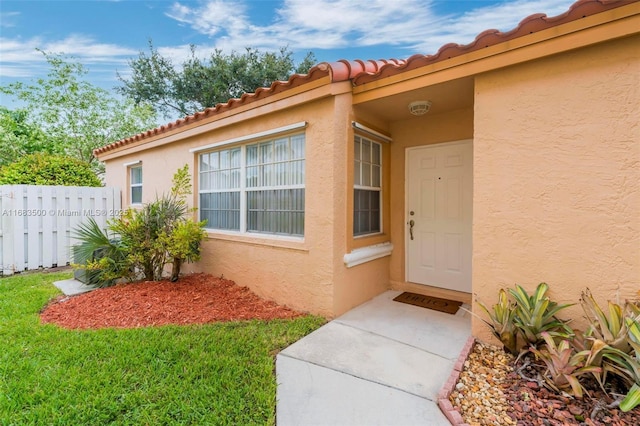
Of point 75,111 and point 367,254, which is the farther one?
point 75,111

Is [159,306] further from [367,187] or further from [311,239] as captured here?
[367,187]

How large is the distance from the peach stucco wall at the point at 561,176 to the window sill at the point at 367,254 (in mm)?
1733

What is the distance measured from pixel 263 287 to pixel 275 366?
236 cm

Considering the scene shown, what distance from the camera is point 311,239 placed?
4727mm

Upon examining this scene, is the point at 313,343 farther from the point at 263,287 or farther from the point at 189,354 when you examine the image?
the point at 263,287

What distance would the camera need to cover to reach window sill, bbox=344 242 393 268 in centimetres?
465

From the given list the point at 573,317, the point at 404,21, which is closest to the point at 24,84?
the point at 404,21

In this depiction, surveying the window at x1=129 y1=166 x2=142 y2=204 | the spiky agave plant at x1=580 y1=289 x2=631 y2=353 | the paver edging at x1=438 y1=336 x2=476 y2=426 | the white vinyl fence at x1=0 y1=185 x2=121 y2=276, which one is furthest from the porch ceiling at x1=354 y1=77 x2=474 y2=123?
the white vinyl fence at x1=0 y1=185 x2=121 y2=276

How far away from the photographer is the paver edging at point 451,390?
236 centimetres

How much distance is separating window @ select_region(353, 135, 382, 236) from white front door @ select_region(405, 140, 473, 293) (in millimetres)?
595

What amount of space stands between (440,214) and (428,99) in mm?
2076

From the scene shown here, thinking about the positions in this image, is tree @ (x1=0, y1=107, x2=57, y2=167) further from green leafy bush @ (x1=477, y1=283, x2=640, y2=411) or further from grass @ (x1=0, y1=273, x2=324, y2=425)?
green leafy bush @ (x1=477, y1=283, x2=640, y2=411)

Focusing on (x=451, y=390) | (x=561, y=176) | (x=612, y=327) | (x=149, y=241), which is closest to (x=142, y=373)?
(x=451, y=390)

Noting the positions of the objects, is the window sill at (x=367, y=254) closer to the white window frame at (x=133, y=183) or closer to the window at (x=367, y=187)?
the window at (x=367, y=187)
